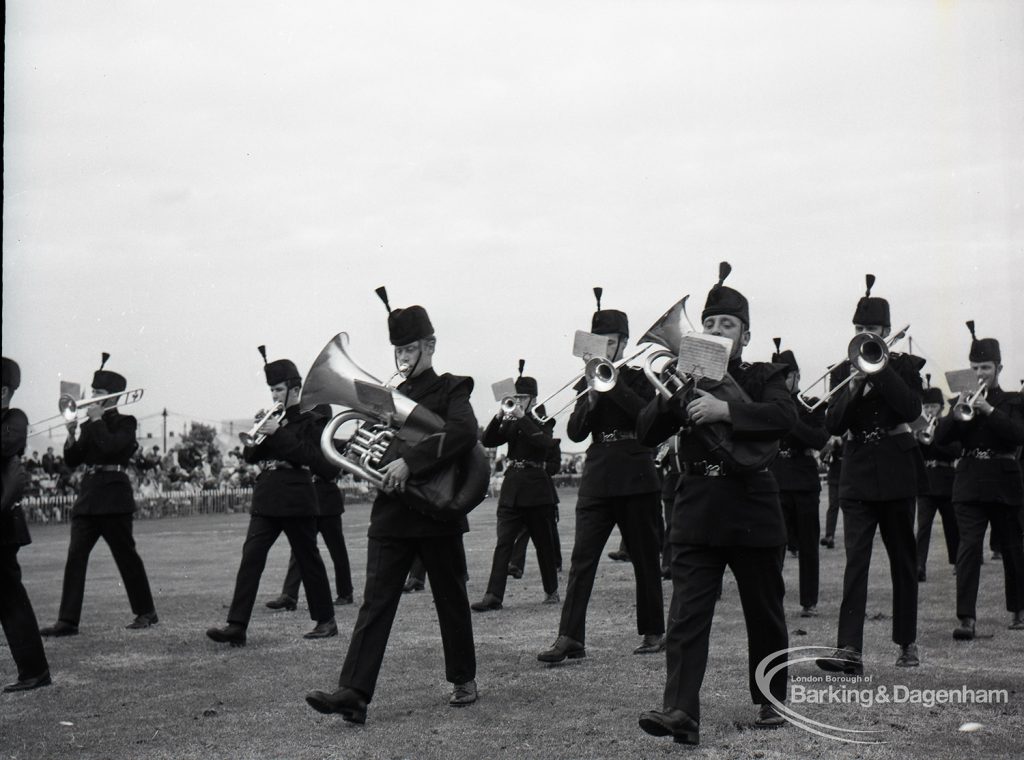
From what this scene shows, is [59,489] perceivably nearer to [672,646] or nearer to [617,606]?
[617,606]

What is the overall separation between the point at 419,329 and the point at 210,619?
17.5ft

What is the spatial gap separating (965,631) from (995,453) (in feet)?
5.34

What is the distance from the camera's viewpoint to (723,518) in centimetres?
640

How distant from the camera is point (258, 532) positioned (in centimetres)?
1010

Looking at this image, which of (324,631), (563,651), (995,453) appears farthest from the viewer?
(324,631)

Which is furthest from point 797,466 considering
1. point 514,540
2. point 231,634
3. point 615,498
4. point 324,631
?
point 231,634

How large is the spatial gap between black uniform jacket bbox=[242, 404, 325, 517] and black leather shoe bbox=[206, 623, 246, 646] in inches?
37.9

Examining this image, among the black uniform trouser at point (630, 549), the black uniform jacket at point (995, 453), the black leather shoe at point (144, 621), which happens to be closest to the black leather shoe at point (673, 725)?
the black uniform trouser at point (630, 549)

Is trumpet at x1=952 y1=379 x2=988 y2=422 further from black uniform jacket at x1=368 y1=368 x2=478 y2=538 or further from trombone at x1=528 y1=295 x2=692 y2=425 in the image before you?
black uniform jacket at x1=368 y1=368 x2=478 y2=538

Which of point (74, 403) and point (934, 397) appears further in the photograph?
point (934, 397)

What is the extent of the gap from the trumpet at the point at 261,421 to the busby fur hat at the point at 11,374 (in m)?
2.59

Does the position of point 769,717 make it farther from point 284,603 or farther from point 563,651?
point 284,603

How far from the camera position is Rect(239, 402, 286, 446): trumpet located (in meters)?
10.1

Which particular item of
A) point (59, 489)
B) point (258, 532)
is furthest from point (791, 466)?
point (59, 489)
